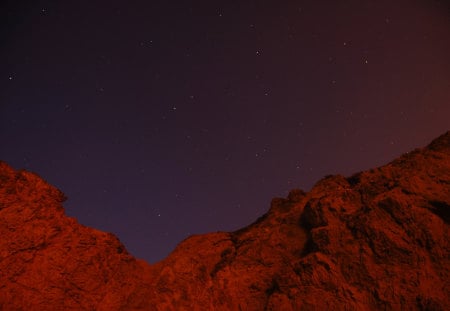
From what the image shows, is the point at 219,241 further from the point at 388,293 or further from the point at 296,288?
the point at 388,293

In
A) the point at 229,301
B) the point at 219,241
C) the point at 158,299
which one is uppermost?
the point at 219,241

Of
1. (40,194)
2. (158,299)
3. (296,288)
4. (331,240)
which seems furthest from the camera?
(40,194)

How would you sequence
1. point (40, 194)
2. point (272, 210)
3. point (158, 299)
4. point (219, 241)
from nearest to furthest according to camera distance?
1. point (158, 299)
2. point (40, 194)
3. point (219, 241)
4. point (272, 210)

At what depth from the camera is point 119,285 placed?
40.0ft

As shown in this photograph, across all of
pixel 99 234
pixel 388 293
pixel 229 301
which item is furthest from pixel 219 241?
pixel 388 293

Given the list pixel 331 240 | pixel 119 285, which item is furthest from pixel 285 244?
pixel 119 285

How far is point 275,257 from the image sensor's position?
39.4 ft

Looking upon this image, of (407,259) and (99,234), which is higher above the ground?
(99,234)

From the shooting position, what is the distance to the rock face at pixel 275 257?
31.4 feet

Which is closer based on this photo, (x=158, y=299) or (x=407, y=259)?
(x=407, y=259)

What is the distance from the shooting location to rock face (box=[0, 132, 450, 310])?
9.57m

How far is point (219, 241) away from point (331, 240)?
447cm

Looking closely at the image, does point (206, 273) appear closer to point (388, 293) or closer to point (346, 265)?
point (346, 265)

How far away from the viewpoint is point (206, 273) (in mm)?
12039
